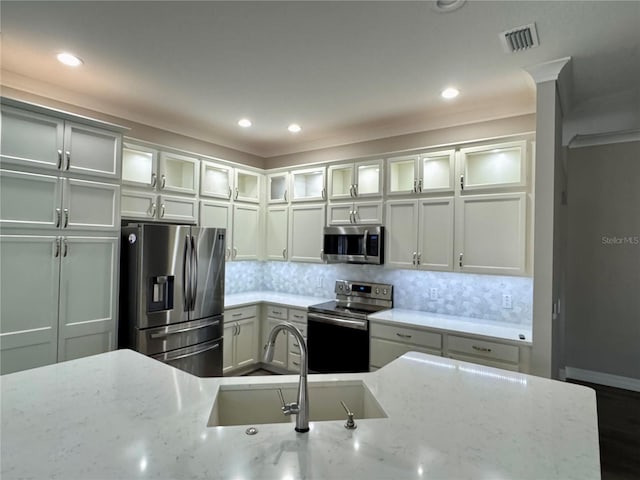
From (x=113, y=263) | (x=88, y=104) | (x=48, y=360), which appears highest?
(x=88, y=104)

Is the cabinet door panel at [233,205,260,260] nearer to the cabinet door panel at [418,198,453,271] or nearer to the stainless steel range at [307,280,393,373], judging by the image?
the stainless steel range at [307,280,393,373]

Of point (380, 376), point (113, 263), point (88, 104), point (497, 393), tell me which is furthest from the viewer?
point (88, 104)

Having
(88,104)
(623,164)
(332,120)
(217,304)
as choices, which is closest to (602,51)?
(623,164)

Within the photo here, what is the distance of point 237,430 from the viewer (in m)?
1.25

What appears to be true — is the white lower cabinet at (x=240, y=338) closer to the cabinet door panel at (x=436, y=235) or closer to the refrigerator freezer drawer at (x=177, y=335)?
the refrigerator freezer drawer at (x=177, y=335)

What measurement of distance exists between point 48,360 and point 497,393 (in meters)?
3.01

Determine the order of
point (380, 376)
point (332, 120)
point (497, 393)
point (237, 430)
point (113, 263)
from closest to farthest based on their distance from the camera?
point (237, 430) < point (497, 393) < point (380, 376) < point (113, 263) < point (332, 120)

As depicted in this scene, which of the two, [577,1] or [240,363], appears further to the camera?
[240,363]

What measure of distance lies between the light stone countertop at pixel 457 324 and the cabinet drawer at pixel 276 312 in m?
1.12

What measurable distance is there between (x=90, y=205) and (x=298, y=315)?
227cm

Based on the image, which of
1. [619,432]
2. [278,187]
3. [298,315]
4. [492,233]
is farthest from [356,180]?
[619,432]

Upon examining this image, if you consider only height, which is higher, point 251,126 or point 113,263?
point 251,126

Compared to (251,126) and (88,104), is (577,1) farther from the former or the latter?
(88,104)

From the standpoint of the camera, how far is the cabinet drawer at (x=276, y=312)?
13.7 feet
